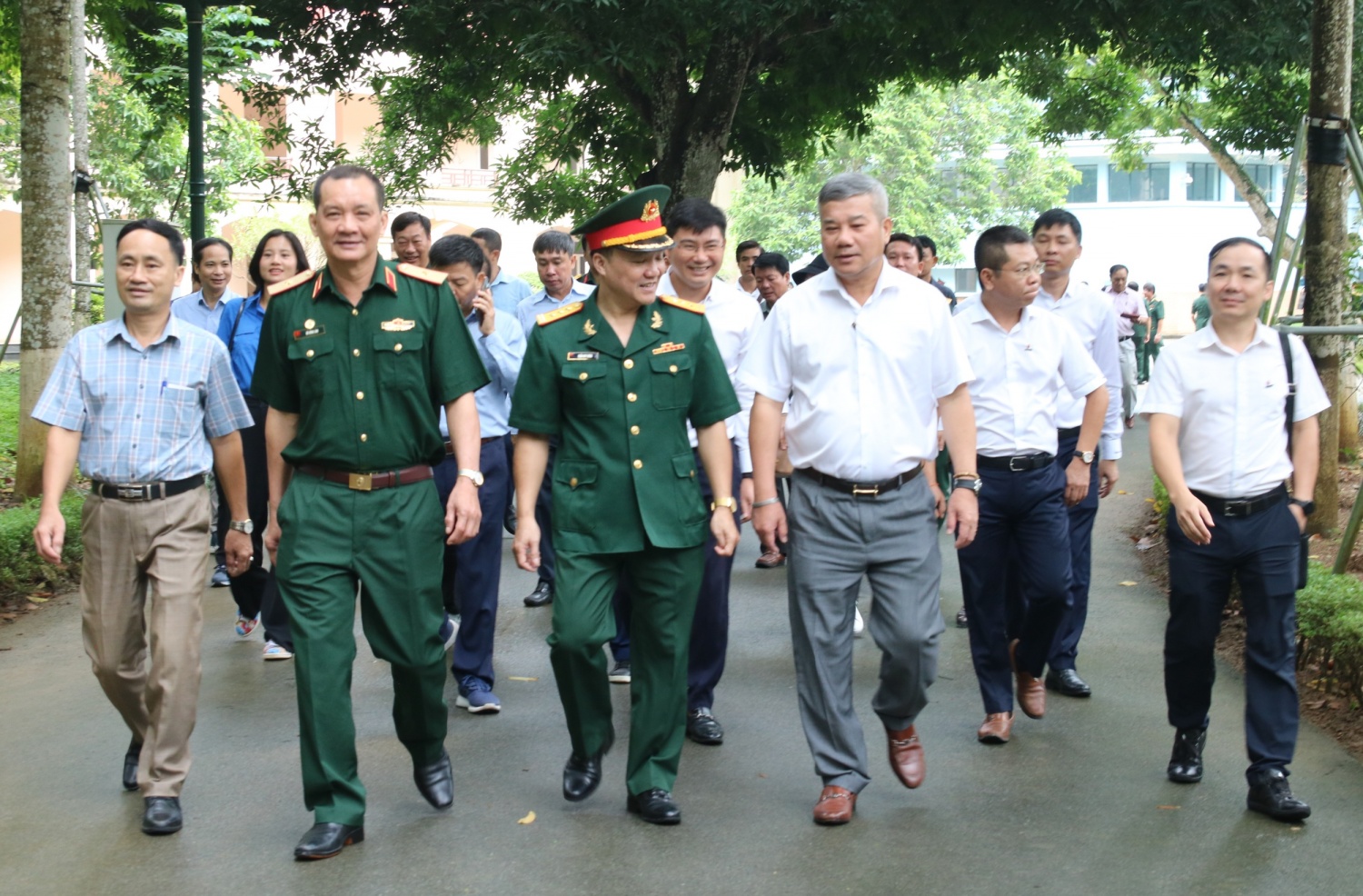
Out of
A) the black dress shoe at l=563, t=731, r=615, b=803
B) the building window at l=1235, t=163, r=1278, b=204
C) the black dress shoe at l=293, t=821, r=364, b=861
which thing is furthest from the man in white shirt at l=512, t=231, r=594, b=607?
the building window at l=1235, t=163, r=1278, b=204

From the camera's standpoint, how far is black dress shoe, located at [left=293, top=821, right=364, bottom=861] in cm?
484

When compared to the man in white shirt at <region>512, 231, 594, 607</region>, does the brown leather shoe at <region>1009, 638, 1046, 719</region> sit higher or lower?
lower

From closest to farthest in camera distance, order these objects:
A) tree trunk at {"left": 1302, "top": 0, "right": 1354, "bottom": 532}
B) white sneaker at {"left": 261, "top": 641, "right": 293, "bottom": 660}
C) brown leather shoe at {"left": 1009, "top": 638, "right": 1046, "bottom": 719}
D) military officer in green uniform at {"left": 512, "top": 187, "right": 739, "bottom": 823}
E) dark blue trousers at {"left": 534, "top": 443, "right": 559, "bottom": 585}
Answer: military officer in green uniform at {"left": 512, "top": 187, "right": 739, "bottom": 823}
brown leather shoe at {"left": 1009, "top": 638, "right": 1046, "bottom": 719}
white sneaker at {"left": 261, "top": 641, "right": 293, "bottom": 660}
dark blue trousers at {"left": 534, "top": 443, "right": 559, "bottom": 585}
tree trunk at {"left": 1302, "top": 0, "right": 1354, "bottom": 532}

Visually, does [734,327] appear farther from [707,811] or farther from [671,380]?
[707,811]

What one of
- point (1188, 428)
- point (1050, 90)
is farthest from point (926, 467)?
point (1050, 90)

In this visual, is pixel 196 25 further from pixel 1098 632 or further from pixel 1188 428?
pixel 1188 428

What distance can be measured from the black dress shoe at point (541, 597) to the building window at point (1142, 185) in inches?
2188

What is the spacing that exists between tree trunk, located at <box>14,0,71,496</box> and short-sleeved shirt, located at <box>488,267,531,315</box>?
3.36m

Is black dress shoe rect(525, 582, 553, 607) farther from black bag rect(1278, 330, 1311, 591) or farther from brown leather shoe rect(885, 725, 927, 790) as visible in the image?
black bag rect(1278, 330, 1311, 591)

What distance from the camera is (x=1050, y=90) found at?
2030cm

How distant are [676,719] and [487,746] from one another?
1204 millimetres

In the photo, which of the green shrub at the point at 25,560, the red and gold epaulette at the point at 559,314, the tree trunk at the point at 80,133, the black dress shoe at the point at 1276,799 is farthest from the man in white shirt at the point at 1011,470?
the tree trunk at the point at 80,133

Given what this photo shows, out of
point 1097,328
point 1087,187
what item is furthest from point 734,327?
point 1087,187

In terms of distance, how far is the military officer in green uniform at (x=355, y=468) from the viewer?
4.96 metres
